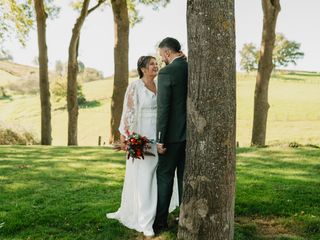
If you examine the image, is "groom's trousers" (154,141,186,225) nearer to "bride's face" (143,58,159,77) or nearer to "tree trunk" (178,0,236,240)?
"tree trunk" (178,0,236,240)

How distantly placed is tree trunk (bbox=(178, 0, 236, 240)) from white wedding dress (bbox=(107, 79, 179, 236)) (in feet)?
4.64

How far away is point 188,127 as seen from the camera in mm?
5578

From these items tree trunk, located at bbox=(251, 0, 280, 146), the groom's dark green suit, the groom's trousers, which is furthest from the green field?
the groom's dark green suit

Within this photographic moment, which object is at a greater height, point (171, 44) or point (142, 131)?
point (171, 44)

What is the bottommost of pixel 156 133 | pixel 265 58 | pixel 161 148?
pixel 161 148

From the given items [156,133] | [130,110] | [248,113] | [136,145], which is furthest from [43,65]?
[248,113]

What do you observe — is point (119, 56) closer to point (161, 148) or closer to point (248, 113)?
point (161, 148)

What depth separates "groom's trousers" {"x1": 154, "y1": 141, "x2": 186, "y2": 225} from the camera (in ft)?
20.9

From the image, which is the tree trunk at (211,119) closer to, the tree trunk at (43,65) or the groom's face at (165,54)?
the groom's face at (165,54)

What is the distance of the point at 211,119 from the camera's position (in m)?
5.30

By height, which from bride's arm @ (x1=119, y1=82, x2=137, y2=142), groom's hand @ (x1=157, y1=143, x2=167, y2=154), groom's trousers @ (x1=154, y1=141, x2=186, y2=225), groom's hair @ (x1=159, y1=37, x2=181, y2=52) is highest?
groom's hair @ (x1=159, y1=37, x2=181, y2=52)

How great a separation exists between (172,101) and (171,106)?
0.08 m

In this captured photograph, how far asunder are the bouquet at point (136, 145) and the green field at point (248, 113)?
22.6m

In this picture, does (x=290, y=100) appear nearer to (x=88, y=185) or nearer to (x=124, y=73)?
(x=124, y=73)
